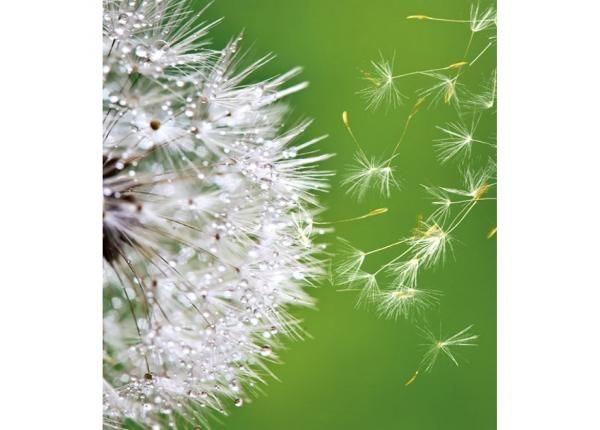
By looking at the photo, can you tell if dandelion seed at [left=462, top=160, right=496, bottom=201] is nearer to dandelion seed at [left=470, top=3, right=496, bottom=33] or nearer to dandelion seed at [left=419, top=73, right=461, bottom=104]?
dandelion seed at [left=419, top=73, right=461, bottom=104]

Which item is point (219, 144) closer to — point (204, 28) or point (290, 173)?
point (290, 173)

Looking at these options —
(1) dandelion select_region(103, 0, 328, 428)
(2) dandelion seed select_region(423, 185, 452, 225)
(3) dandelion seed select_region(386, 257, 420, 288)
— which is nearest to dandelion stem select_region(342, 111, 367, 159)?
(1) dandelion select_region(103, 0, 328, 428)

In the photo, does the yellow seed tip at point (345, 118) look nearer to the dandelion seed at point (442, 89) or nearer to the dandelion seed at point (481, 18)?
the dandelion seed at point (442, 89)

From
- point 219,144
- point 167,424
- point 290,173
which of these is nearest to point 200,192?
point 219,144

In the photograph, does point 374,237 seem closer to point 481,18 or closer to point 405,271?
point 405,271
